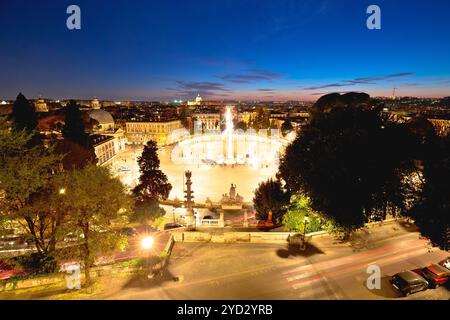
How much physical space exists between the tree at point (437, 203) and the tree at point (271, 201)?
13.0 m

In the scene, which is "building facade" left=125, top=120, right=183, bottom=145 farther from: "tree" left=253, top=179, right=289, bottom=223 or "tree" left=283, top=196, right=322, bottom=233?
"tree" left=283, top=196, right=322, bottom=233

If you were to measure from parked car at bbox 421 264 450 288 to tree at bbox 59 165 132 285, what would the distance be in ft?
53.6

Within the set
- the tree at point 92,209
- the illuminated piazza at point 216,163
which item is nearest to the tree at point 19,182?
the tree at point 92,209

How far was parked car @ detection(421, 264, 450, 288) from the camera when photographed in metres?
14.7

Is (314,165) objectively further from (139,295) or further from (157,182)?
(157,182)

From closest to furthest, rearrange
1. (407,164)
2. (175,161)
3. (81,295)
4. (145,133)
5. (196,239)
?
(81,295) < (407,164) < (196,239) < (175,161) < (145,133)

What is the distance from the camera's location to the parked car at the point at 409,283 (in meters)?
14.2

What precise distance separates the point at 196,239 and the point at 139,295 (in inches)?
272

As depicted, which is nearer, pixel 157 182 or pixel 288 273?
pixel 288 273

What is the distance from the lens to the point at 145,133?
102375mm

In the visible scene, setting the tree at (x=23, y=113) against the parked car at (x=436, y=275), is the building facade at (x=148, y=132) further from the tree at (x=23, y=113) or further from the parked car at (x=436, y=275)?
the parked car at (x=436, y=275)

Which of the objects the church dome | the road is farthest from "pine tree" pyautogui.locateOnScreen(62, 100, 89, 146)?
the church dome

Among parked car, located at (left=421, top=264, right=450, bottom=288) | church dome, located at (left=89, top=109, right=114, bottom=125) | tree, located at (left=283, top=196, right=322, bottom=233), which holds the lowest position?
parked car, located at (left=421, top=264, right=450, bottom=288)
